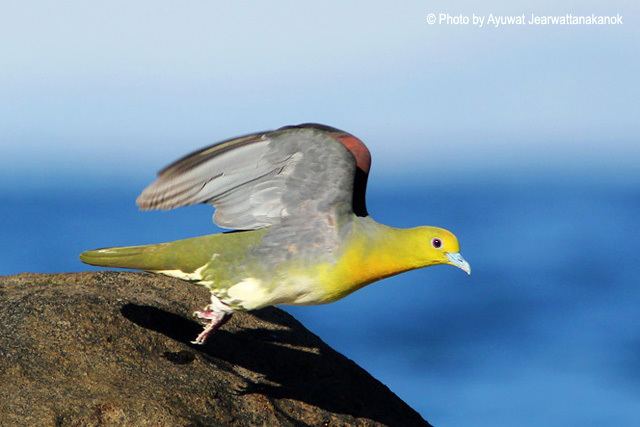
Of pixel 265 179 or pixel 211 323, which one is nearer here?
pixel 265 179

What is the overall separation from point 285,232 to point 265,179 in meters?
0.54

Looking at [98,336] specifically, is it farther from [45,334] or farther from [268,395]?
[268,395]

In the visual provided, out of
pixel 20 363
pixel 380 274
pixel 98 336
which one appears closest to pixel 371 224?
pixel 380 274

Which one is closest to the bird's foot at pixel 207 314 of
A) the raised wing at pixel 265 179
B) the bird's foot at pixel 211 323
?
the bird's foot at pixel 211 323

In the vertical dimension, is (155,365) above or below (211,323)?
below

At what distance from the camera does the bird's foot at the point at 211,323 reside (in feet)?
31.2

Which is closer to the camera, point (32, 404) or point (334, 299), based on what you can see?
point (32, 404)

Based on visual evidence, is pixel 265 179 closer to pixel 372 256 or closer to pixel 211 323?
pixel 372 256

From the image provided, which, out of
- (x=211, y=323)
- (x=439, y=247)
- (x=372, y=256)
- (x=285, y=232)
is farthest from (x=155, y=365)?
(x=439, y=247)

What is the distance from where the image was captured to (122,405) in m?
8.06

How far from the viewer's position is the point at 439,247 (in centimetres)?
959

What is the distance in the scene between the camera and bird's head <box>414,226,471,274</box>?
9555 millimetres

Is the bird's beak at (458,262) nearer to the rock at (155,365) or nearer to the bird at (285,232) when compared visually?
the bird at (285,232)

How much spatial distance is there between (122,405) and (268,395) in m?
1.62
